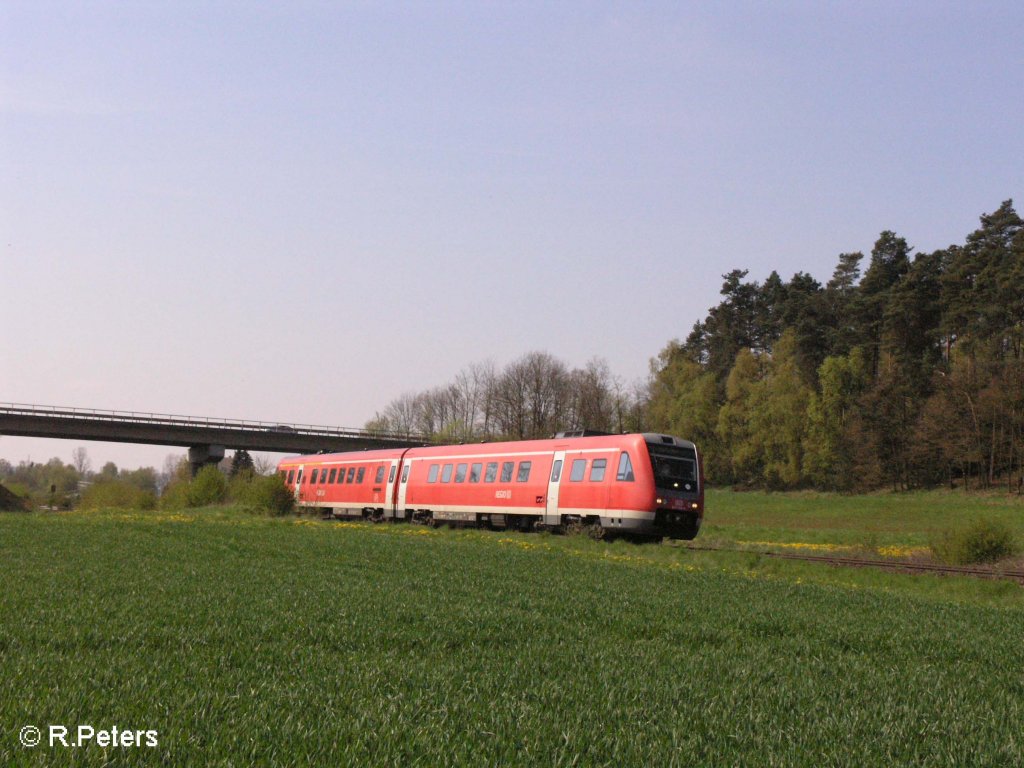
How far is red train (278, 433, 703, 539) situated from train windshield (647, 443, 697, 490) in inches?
1.1

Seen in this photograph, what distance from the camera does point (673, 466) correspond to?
95.0ft

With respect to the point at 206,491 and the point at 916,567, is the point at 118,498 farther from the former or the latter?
the point at 916,567

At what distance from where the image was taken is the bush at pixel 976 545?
24938 millimetres

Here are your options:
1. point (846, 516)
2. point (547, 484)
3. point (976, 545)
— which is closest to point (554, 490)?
point (547, 484)

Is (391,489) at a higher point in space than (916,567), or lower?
higher

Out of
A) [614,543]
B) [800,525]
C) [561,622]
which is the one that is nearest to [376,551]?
[614,543]

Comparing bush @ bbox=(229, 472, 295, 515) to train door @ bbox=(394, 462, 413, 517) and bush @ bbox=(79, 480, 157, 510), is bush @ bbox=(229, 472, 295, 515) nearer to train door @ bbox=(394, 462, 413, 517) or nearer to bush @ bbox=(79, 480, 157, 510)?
train door @ bbox=(394, 462, 413, 517)

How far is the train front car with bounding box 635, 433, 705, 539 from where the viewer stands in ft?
91.8

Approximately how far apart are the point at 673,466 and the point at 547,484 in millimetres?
4411

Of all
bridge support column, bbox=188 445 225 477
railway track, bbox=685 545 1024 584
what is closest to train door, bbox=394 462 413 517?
railway track, bbox=685 545 1024 584

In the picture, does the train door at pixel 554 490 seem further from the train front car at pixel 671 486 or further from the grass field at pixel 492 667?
the grass field at pixel 492 667

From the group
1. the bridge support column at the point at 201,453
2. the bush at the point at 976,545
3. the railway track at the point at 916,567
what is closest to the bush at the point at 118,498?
the bridge support column at the point at 201,453

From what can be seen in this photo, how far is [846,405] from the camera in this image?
73250 millimetres

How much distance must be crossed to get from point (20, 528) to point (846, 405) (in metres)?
57.7
